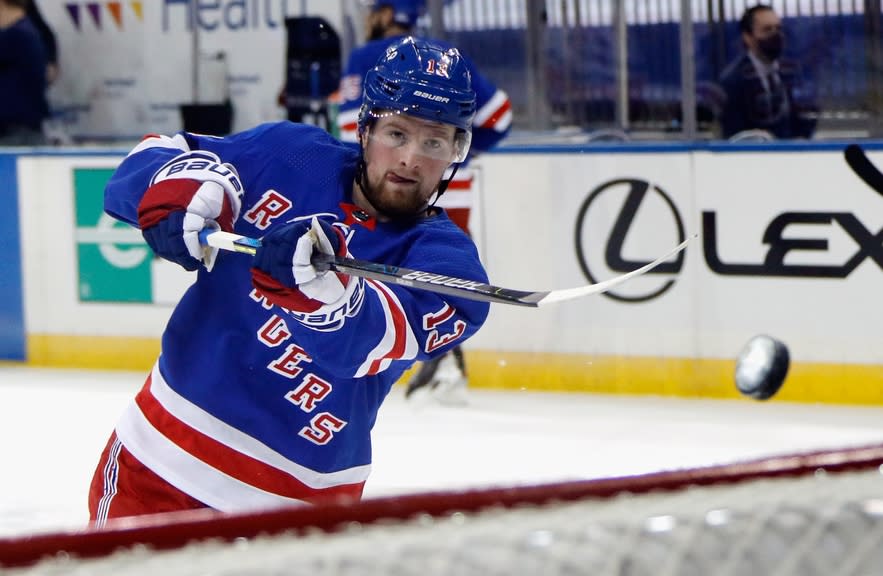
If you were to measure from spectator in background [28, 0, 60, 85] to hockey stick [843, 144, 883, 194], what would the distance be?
3457mm

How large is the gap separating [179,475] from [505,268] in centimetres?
340

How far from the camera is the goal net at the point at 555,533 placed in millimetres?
905

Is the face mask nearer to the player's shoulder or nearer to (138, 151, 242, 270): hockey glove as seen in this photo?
the player's shoulder

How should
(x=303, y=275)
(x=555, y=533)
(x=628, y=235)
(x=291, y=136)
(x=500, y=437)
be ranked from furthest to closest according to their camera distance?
(x=628, y=235) < (x=500, y=437) < (x=291, y=136) < (x=303, y=275) < (x=555, y=533)

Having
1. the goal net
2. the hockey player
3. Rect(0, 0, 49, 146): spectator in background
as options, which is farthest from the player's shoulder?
Rect(0, 0, 49, 146): spectator in background

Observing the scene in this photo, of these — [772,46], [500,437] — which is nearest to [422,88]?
[500,437]

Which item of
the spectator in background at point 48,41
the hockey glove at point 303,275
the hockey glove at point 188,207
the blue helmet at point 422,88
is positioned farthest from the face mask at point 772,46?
the hockey glove at point 303,275

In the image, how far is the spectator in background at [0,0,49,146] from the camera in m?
6.51

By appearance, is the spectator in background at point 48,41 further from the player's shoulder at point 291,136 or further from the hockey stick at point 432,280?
the hockey stick at point 432,280

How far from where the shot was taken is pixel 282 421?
216 centimetres

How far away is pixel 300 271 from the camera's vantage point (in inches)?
73.5

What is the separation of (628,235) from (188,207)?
133 inches

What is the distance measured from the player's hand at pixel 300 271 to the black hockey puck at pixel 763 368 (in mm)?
3019

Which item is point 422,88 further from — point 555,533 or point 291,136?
point 555,533
